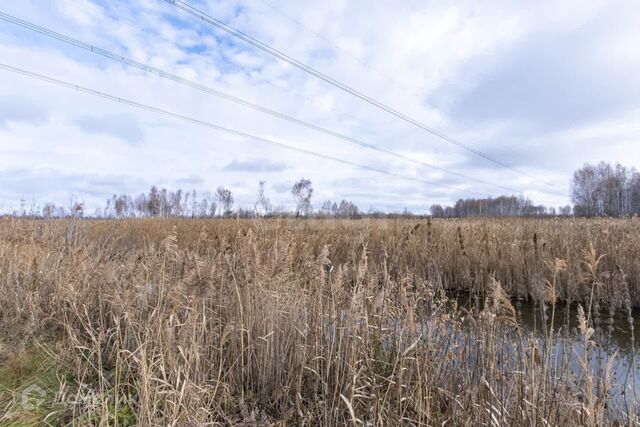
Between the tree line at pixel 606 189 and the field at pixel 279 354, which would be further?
the tree line at pixel 606 189

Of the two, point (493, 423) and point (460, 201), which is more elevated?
point (460, 201)

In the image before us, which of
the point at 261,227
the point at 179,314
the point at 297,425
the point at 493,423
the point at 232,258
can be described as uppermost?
the point at 261,227

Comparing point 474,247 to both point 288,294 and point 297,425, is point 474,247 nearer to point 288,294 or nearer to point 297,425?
point 288,294

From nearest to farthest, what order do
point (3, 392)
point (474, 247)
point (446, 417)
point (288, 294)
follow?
point (446, 417) < point (3, 392) < point (288, 294) < point (474, 247)

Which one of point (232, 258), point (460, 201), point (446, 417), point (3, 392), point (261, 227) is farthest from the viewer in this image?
point (460, 201)

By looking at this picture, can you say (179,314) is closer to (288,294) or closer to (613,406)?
(288,294)

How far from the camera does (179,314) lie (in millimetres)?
2922

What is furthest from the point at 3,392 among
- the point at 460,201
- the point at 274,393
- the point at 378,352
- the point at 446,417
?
the point at 460,201

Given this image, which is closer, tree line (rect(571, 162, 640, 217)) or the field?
the field

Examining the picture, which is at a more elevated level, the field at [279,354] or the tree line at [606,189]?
the tree line at [606,189]

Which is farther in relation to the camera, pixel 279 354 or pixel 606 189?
pixel 606 189

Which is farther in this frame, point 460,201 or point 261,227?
point 460,201

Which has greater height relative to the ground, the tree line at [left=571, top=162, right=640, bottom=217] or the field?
the tree line at [left=571, top=162, right=640, bottom=217]

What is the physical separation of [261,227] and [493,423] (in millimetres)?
2620
